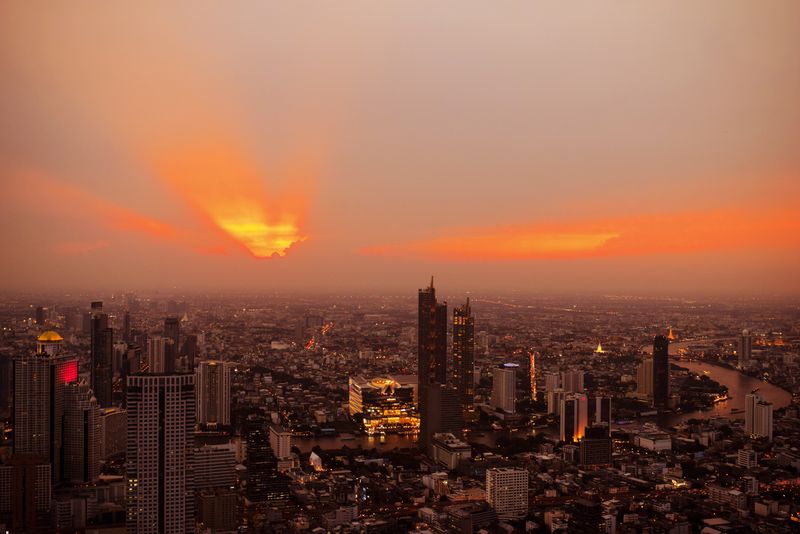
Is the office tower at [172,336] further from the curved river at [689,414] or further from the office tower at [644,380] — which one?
the office tower at [644,380]

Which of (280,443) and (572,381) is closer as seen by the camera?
(280,443)

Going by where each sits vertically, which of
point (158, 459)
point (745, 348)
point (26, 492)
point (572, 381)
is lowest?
point (572, 381)

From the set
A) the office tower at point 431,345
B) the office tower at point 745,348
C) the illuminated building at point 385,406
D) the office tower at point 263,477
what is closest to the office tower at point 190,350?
the office tower at point 263,477

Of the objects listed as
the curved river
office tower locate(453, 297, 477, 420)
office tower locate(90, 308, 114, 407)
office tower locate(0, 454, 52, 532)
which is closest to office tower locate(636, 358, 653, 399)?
the curved river

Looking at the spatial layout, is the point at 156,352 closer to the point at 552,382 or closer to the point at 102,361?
the point at 102,361

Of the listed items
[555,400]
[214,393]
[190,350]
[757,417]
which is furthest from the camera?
[555,400]

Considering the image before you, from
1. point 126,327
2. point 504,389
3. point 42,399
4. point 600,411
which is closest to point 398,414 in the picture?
point 504,389

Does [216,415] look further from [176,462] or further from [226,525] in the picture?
[176,462]

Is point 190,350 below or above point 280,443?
above
